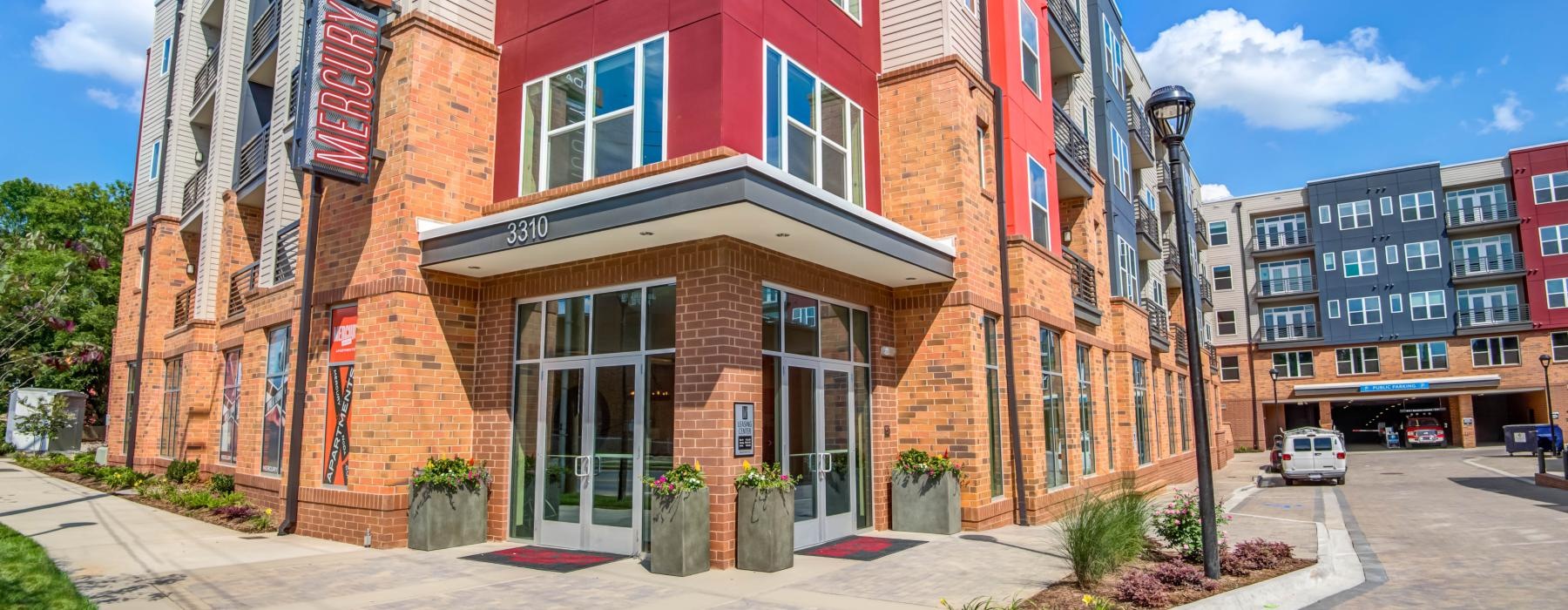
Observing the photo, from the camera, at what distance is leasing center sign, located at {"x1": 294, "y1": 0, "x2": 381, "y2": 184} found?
1128 cm

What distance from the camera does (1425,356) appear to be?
51250 mm

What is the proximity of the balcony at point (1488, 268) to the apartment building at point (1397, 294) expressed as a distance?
0.08 metres

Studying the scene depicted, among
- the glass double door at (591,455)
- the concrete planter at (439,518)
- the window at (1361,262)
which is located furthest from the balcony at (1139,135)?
the window at (1361,262)

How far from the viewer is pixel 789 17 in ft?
37.3

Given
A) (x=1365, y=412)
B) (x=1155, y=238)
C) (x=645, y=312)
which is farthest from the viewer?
(x=1365, y=412)

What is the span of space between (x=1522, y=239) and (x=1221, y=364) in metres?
16.8

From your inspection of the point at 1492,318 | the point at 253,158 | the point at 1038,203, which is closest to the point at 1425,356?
the point at 1492,318

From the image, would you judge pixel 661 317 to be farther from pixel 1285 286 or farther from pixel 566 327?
pixel 1285 286

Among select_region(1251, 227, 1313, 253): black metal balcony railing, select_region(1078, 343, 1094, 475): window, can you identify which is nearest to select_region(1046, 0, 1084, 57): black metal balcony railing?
select_region(1078, 343, 1094, 475): window

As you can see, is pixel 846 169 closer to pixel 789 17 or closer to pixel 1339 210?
pixel 789 17

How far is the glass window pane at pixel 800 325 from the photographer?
37.0 feet

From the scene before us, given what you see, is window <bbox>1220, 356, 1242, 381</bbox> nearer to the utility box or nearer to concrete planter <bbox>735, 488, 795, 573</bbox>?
concrete planter <bbox>735, 488, 795, 573</bbox>

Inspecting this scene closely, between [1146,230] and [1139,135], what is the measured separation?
138 inches

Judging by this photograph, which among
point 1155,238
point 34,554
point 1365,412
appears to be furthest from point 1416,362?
point 34,554
